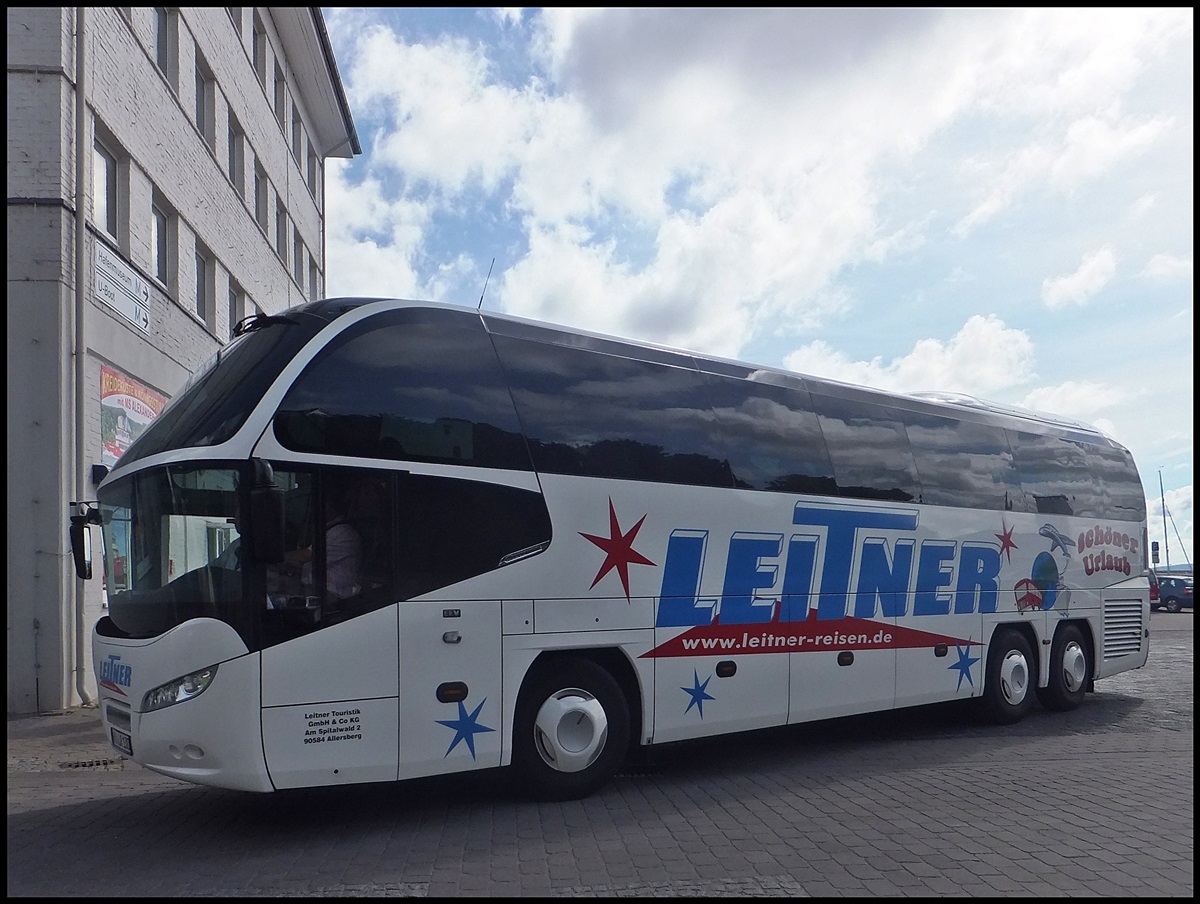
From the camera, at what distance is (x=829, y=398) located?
1077cm

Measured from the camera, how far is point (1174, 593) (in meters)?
46.8

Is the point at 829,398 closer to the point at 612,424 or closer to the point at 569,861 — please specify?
the point at 612,424

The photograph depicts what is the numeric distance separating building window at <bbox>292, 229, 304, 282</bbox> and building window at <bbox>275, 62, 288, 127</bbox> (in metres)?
3.14

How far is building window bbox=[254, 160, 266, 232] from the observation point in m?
24.5

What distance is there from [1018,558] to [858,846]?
7.15 meters

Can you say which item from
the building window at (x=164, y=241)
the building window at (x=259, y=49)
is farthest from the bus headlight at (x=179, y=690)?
the building window at (x=259, y=49)

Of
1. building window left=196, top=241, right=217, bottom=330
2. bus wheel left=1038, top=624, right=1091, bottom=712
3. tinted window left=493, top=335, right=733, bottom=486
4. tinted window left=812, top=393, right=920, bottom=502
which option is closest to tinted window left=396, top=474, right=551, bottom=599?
tinted window left=493, top=335, right=733, bottom=486

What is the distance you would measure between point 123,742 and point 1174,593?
49.0m

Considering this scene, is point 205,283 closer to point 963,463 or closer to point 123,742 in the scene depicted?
point 963,463

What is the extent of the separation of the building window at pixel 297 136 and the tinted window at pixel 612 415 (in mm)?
23155

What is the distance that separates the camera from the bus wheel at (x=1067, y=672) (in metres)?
13.3

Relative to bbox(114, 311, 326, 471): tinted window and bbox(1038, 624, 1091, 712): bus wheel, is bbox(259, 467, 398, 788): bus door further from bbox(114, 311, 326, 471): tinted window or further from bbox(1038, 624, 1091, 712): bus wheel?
bbox(1038, 624, 1091, 712): bus wheel

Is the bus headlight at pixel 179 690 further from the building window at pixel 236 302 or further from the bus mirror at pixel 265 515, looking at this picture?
the building window at pixel 236 302

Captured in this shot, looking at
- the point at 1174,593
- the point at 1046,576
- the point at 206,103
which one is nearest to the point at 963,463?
the point at 1046,576
